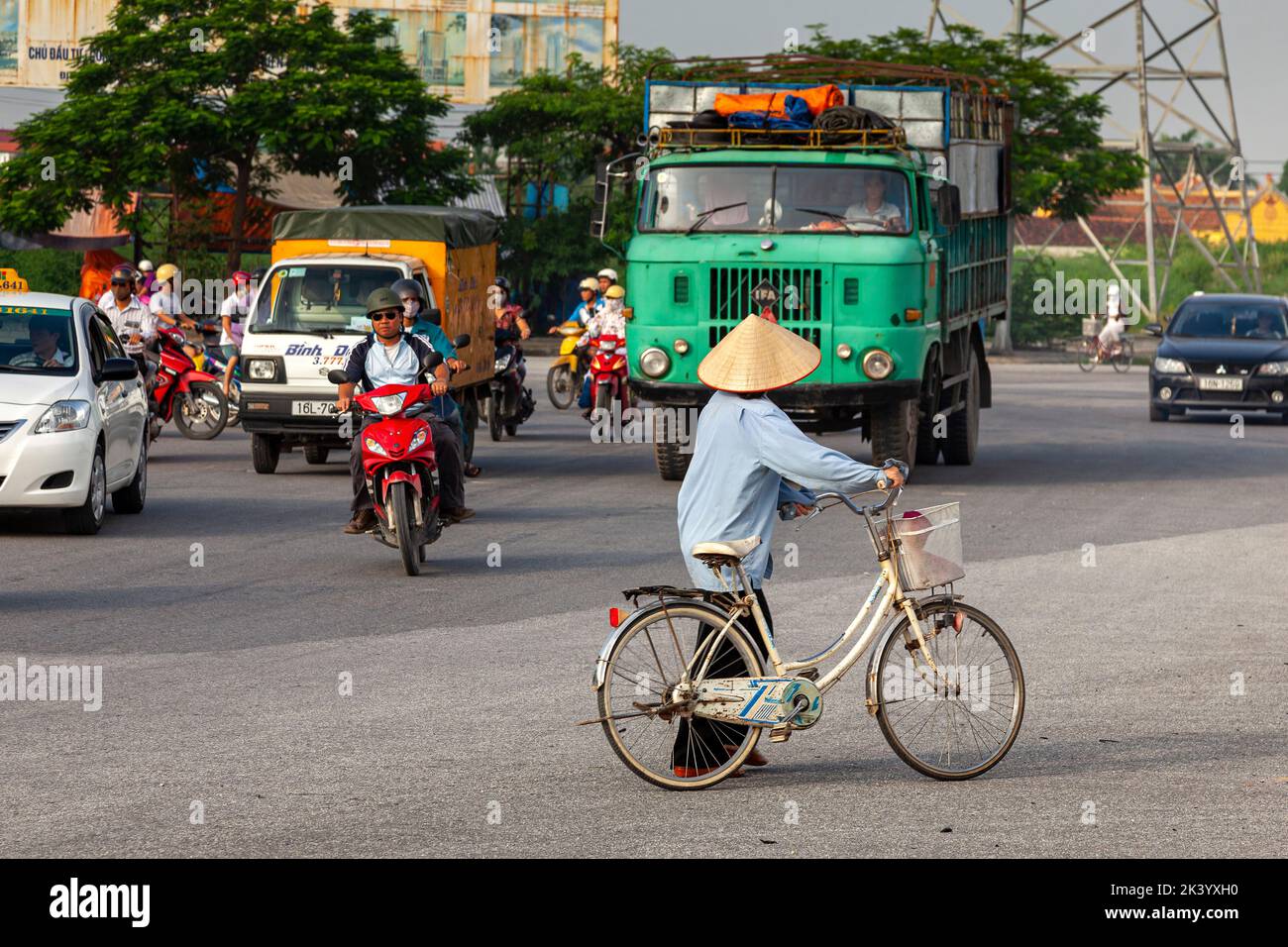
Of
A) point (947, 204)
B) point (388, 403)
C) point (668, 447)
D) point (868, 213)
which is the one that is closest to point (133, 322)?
point (668, 447)

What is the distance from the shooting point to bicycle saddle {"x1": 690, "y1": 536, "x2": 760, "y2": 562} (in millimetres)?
7301

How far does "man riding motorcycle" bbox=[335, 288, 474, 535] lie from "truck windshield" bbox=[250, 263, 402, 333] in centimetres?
599

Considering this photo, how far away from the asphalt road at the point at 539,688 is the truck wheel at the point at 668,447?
Answer: 678 mm

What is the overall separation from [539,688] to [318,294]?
36.1 feet

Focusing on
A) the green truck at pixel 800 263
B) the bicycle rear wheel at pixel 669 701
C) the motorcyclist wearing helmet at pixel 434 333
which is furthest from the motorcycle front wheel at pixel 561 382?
the bicycle rear wheel at pixel 669 701

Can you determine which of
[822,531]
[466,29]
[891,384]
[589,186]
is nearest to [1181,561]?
[822,531]

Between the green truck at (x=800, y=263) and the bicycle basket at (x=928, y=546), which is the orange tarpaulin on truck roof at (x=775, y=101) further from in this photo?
the bicycle basket at (x=928, y=546)

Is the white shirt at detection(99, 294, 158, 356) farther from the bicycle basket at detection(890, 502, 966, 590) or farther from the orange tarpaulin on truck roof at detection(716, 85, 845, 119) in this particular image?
the bicycle basket at detection(890, 502, 966, 590)

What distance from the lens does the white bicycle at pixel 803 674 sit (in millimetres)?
7285

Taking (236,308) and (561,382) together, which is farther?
(561,382)

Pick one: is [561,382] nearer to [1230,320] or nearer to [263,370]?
[1230,320]

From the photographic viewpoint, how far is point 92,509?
14.6 metres

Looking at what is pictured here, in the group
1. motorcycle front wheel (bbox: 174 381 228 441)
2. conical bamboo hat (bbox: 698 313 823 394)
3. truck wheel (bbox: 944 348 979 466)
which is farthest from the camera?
motorcycle front wheel (bbox: 174 381 228 441)

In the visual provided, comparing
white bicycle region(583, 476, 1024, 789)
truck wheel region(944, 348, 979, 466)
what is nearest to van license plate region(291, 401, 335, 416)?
truck wheel region(944, 348, 979, 466)
